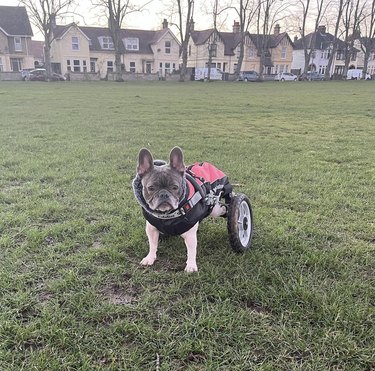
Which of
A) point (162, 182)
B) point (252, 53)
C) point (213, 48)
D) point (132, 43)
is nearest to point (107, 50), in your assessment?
point (132, 43)

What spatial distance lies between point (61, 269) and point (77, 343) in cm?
94

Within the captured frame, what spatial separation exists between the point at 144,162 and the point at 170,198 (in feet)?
1.28

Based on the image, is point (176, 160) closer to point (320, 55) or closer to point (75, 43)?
point (75, 43)

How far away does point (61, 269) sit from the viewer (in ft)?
10.3

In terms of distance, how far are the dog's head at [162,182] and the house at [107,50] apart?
190ft

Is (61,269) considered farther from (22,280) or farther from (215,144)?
(215,144)

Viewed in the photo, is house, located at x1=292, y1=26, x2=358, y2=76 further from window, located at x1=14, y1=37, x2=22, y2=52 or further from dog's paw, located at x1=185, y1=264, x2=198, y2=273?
dog's paw, located at x1=185, y1=264, x2=198, y2=273

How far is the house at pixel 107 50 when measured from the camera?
2285 inches

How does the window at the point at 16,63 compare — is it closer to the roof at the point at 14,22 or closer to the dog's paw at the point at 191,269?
the roof at the point at 14,22

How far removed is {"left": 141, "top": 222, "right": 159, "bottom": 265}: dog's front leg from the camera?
318 cm

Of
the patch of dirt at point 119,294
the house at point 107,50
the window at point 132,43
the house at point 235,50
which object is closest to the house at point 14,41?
the house at point 107,50

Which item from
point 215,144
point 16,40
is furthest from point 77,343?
point 16,40

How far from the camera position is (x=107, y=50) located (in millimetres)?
61250

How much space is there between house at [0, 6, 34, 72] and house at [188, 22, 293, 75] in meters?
27.3
